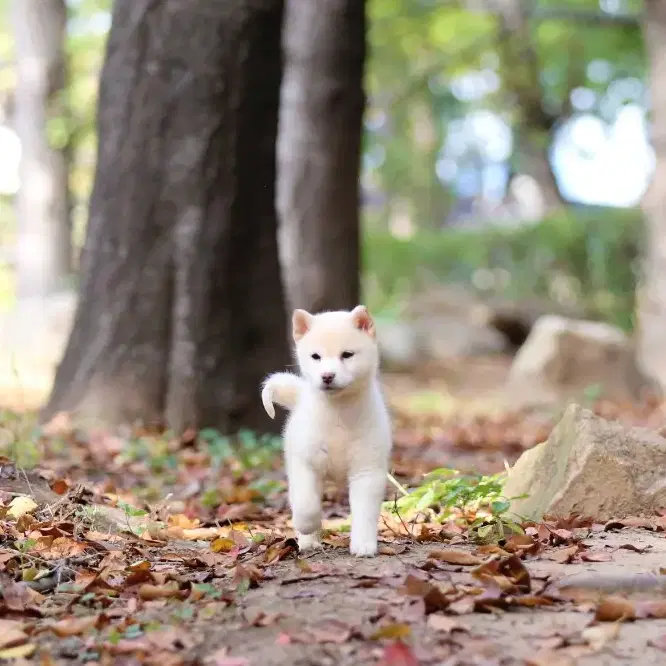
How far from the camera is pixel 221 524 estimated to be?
5199 mm

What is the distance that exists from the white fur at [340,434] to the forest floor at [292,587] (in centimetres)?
17

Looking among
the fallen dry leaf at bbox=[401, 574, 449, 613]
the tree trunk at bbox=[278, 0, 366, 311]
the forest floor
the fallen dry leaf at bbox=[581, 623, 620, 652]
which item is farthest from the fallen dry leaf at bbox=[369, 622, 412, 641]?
the tree trunk at bbox=[278, 0, 366, 311]

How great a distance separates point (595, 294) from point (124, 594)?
1495 centimetres

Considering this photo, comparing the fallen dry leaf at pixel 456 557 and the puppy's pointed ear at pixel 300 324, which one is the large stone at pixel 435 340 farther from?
the fallen dry leaf at pixel 456 557

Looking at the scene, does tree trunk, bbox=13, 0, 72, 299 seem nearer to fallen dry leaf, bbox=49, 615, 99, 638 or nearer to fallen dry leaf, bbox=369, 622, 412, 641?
fallen dry leaf, bbox=49, 615, 99, 638

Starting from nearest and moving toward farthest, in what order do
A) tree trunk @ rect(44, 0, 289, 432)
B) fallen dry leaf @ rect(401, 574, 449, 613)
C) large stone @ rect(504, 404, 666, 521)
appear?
fallen dry leaf @ rect(401, 574, 449, 613)
large stone @ rect(504, 404, 666, 521)
tree trunk @ rect(44, 0, 289, 432)

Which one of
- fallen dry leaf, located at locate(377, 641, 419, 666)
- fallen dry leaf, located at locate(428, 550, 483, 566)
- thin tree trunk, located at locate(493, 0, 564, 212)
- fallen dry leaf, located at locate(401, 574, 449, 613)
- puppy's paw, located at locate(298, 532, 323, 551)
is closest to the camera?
fallen dry leaf, located at locate(377, 641, 419, 666)

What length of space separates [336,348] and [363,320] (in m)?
0.21

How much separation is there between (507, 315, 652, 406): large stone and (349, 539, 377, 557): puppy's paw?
7666mm

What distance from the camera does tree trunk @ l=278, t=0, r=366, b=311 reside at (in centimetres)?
1053

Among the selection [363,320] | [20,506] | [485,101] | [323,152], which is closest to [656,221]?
[323,152]

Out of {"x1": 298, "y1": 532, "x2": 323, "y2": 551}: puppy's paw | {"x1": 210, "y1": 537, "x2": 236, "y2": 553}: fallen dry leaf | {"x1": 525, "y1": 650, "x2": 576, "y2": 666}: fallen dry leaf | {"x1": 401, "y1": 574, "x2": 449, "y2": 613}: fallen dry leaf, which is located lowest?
{"x1": 210, "y1": 537, "x2": 236, "y2": 553}: fallen dry leaf

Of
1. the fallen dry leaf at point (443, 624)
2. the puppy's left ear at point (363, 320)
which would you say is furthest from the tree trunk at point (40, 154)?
the fallen dry leaf at point (443, 624)

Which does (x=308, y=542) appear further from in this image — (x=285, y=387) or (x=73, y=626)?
(x=73, y=626)
